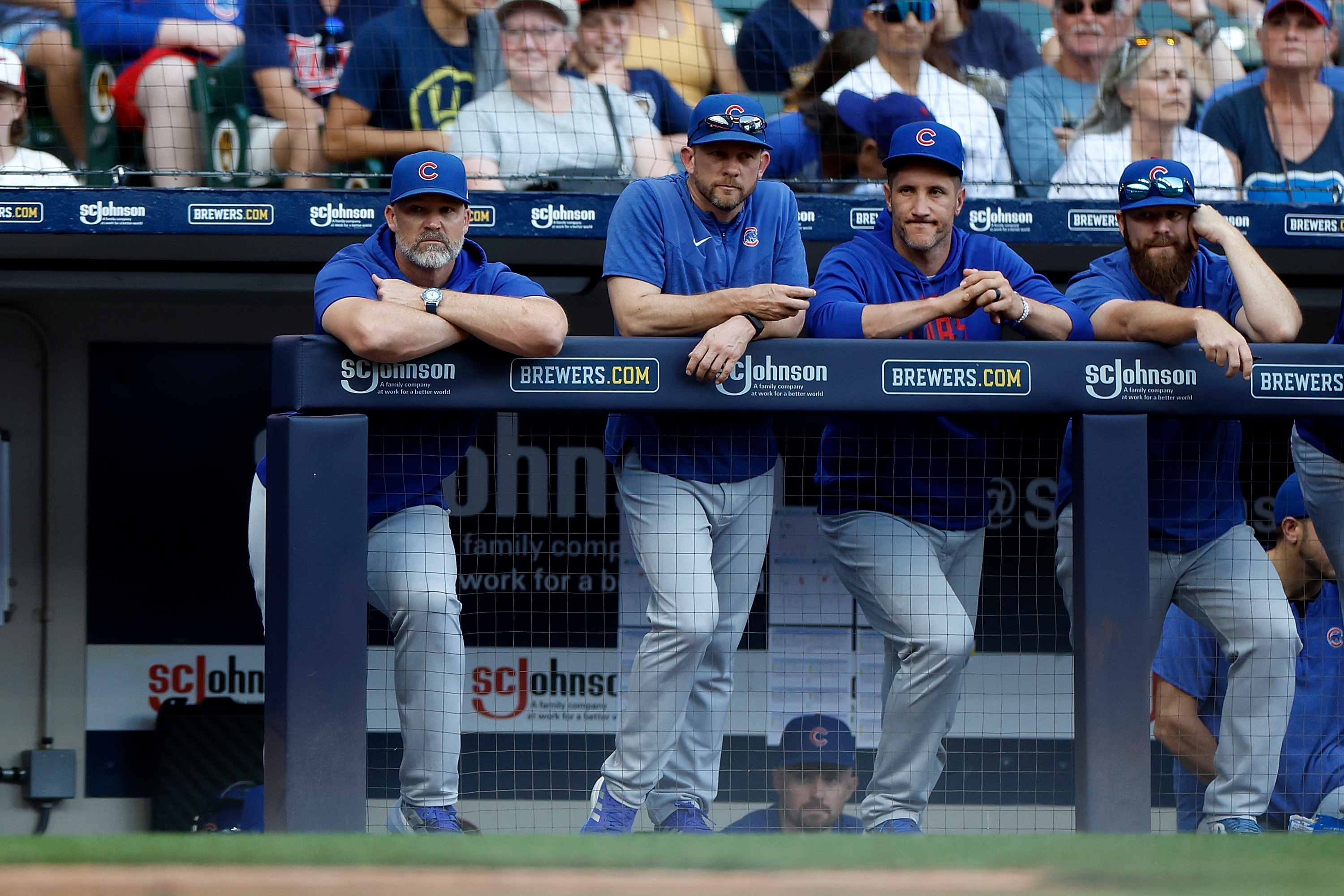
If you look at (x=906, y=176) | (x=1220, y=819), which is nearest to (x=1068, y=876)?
(x=1220, y=819)

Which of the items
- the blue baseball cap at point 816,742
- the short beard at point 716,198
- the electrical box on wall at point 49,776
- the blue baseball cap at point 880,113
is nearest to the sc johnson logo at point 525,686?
the blue baseball cap at point 816,742

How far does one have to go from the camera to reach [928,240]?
3318 mm

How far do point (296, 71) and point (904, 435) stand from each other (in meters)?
3.05

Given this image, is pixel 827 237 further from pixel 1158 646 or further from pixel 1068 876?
pixel 1068 876

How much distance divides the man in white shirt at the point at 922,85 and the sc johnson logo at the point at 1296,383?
2269 mm

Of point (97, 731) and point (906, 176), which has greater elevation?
point (906, 176)

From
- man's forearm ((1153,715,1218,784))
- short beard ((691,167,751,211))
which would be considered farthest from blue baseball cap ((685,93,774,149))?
man's forearm ((1153,715,1218,784))

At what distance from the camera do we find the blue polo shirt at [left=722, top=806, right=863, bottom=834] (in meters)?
3.25

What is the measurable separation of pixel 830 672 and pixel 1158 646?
4.69 ft

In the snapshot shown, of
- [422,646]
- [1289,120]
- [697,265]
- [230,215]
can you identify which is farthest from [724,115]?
[1289,120]

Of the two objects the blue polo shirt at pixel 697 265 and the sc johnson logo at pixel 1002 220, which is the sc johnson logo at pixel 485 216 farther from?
the sc johnson logo at pixel 1002 220

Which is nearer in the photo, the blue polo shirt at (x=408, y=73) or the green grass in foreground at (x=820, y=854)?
the green grass in foreground at (x=820, y=854)

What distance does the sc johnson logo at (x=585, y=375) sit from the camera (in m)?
2.83

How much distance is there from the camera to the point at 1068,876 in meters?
1.80
